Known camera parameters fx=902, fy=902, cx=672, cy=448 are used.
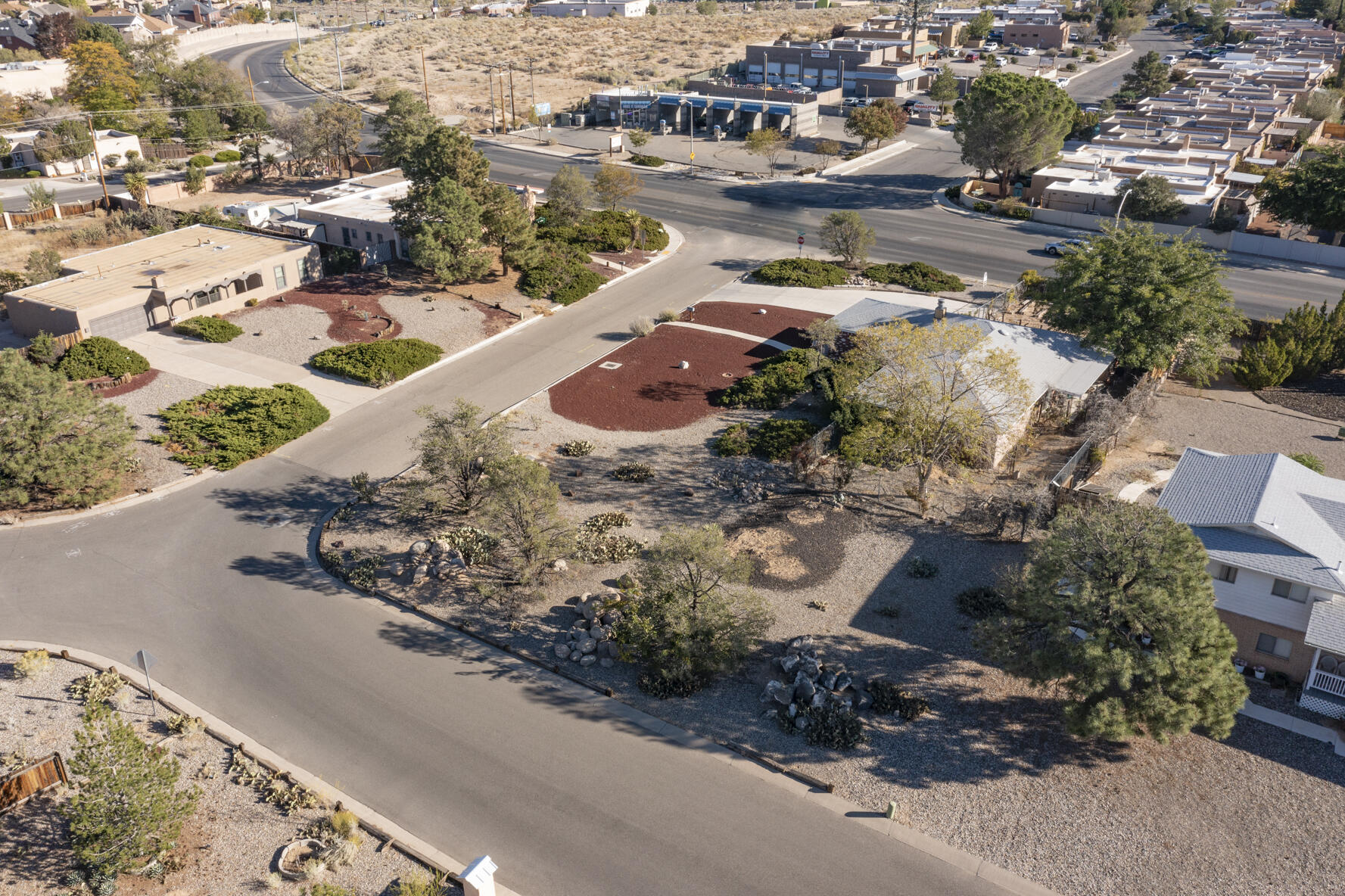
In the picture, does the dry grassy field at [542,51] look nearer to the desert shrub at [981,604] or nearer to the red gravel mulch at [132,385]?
the red gravel mulch at [132,385]

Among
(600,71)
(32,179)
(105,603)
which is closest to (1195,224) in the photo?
(105,603)

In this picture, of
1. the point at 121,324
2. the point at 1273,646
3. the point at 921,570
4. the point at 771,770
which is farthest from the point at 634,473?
the point at 121,324

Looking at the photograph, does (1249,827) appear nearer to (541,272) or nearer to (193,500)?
(193,500)

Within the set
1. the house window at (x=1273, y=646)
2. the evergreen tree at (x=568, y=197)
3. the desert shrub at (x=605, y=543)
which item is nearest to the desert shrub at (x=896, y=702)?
the desert shrub at (x=605, y=543)

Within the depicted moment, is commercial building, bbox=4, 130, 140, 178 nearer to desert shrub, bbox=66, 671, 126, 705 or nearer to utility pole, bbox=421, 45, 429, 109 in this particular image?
utility pole, bbox=421, 45, 429, 109

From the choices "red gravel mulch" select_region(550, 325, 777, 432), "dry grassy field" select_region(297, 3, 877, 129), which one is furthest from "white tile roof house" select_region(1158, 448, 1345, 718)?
"dry grassy field" select_region(297, 3, 877, 129)
